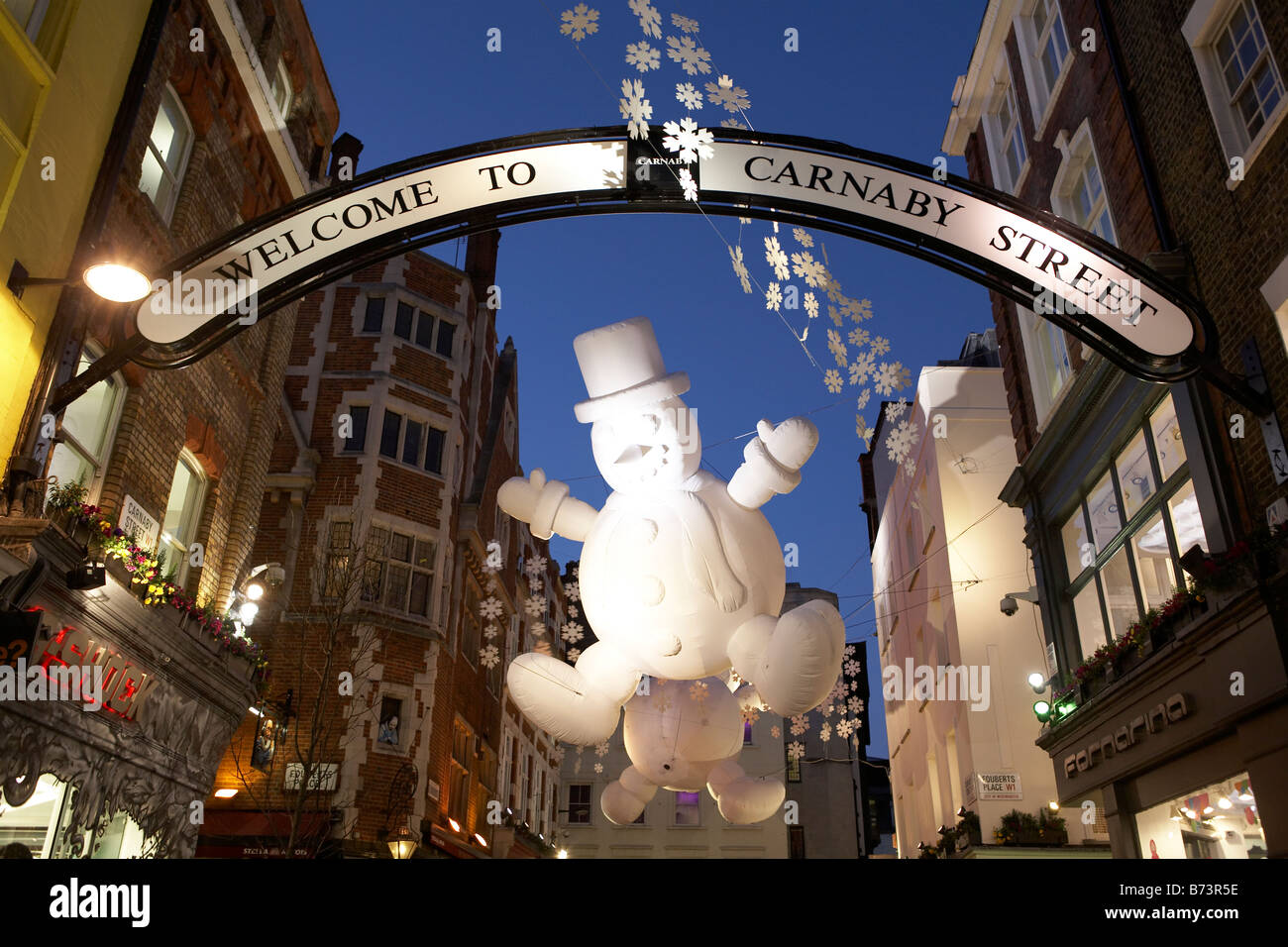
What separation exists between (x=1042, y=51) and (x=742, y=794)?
11.8 metres

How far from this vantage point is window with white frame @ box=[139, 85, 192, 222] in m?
10.2

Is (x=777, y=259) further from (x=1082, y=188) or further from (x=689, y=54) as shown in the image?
(x=1082, y=188)

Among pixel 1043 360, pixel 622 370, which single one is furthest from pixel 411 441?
pixel 622 370

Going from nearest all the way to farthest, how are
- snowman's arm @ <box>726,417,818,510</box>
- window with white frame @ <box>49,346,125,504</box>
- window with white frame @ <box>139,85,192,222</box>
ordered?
snowman's arm @ <box>726,417,818,510</box>
window with white frame @ <box>49,346,125,504</box>
window with white frame @ <box>139,85,192,222</box>

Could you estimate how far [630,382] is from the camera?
7.45 metres

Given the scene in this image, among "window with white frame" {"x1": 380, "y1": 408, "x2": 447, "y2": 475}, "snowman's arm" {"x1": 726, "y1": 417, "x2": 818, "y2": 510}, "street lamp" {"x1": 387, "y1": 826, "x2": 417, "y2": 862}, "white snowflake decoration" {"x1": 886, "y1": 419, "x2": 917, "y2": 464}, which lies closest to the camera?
"snowman's arm" {"x1": 726, "y1": 417, "x2": 818, "y2": 510}

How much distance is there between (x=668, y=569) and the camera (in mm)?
6945

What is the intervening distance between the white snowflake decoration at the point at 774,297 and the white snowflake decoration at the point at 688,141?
120cm

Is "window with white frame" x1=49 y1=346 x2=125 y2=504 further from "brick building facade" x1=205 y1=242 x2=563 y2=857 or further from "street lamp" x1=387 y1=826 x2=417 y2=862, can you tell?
"street lamp" x1=387 y1=826 x2=417 y2=862

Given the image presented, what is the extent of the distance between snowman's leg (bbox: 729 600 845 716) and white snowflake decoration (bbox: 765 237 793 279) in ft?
7.52

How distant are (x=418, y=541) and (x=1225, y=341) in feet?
47.5

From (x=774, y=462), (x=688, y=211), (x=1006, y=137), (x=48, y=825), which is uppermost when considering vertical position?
(x=1006, y=137)

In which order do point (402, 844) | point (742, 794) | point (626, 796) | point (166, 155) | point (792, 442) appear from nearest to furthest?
point (792, 442), point (742, 794), point (626, 796), point (166, 155), point (402, 844)

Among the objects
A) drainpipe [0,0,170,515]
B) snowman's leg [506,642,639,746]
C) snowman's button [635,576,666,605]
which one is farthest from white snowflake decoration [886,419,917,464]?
drainpipe [0,0,170,515]
